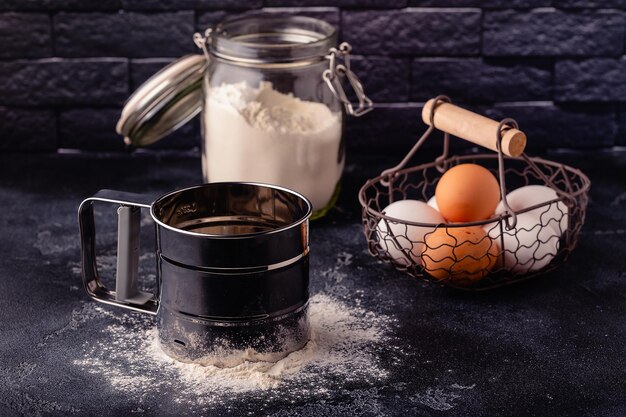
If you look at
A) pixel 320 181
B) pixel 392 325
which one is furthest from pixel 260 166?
pixel 392 325

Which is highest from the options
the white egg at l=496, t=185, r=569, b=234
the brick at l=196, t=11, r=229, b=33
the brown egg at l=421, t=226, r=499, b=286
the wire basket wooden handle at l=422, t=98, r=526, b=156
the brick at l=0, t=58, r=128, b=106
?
the brick at l=196, t=11, r=229, b=33

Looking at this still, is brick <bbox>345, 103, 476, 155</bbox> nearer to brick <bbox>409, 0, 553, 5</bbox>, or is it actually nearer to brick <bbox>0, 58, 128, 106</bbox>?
brick <bbox>409, 0, 553, 5</bbox>

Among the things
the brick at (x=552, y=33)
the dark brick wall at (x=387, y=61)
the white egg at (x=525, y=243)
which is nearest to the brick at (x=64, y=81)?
the dark brick wall at (x=387, y=61)

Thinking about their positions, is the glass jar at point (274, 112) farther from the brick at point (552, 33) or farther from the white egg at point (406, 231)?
the brick at point (552, 33)

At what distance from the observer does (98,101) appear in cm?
138

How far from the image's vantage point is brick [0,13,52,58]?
1.33m

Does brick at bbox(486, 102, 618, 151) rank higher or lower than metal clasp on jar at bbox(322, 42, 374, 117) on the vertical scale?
lower

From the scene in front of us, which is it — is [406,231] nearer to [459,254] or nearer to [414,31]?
[459,254]

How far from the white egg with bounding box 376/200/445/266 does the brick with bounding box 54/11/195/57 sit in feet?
1.68

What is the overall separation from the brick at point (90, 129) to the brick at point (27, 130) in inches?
0.7

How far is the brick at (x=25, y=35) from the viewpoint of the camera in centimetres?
133

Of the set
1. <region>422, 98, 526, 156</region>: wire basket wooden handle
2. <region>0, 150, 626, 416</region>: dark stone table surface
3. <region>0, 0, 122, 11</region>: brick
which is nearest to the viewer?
<region>0, 150, 626, 416</region>: dark stone table surface

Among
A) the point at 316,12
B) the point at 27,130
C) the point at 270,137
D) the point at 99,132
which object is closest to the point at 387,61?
the point at 316,12

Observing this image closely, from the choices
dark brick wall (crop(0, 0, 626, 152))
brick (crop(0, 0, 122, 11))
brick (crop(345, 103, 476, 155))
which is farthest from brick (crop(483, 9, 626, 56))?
brick (crop(0, 0, 122, 11))
